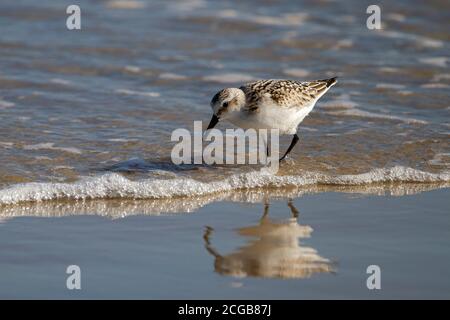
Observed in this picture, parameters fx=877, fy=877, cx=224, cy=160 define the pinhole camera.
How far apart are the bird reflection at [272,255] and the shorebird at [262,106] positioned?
4.64 ft

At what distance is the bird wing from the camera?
8.20 metres

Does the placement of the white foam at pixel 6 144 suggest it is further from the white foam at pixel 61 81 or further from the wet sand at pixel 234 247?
the white foam at pixel 61 81

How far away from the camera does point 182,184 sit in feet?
25.6

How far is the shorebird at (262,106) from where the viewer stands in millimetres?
8145

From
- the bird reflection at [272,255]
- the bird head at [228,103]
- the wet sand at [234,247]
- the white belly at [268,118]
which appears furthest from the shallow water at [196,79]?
the bird reflection at [272,255]

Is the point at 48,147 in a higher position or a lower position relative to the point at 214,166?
higher

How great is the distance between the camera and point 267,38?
43.9ft

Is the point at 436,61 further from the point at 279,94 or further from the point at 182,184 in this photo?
the point at 182,184

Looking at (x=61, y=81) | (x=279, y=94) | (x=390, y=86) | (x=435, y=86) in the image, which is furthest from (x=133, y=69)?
(x=279, y=94)

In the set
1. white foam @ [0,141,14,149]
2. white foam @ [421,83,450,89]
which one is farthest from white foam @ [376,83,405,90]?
white foam @ [0,141,14,149]

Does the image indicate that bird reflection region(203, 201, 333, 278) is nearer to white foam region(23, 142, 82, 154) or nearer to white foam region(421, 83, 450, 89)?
white foam region(23, 142, 82, 154)

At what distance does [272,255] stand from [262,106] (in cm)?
220

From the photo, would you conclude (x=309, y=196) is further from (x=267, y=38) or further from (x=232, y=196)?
(x=267, y=38)
